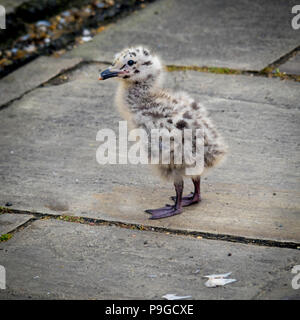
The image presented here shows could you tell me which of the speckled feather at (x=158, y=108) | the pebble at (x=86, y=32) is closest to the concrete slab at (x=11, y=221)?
the speckled feather at (x=158, y=108)

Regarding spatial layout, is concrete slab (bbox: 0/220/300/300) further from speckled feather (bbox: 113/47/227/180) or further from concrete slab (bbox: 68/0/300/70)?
concrete slab (bbox: 68/0/300/70)

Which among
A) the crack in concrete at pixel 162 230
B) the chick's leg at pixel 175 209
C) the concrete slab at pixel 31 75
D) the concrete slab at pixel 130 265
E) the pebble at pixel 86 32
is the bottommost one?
the concrete slab at pixel 130 265

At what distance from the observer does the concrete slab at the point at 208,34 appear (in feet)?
23.5

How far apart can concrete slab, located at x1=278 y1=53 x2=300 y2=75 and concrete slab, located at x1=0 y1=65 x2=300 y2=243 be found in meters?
0.23

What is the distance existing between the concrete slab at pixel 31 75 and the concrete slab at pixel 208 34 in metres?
0.30

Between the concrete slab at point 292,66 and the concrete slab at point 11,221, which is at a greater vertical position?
the concrete slab at point 292,66

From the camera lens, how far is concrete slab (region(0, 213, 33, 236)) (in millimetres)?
4652

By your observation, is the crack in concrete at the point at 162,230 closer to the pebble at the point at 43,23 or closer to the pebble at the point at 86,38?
the pebble at the point at 86,38

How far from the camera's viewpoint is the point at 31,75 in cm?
728

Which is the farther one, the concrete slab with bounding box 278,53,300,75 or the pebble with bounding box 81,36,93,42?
the pebble with bounding box 81,36,93,42

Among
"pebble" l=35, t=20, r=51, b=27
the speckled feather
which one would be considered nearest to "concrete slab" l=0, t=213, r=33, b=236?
the speckled feather

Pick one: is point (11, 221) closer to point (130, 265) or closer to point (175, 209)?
point (130, 265)
